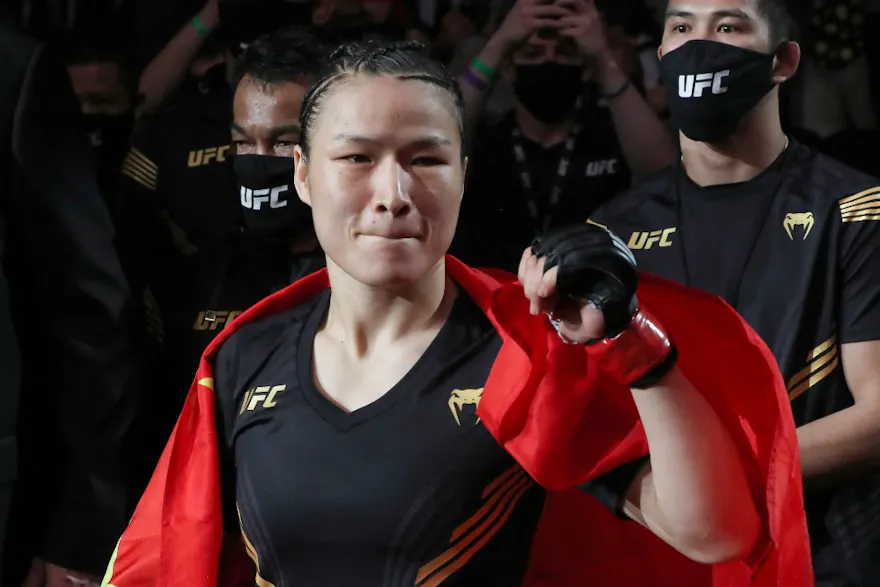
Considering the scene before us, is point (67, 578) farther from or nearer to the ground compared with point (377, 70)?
nearer to the ground

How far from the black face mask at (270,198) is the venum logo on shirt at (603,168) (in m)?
0.57

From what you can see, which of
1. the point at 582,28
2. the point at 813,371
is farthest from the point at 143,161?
the point at 813,371

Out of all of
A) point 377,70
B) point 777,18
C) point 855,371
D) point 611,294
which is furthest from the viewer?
point 777,18

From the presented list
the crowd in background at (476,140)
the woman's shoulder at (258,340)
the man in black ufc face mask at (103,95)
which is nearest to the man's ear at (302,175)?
the woman's shoulder at (258,340)

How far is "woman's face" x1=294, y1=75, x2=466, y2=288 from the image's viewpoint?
4.12 ft

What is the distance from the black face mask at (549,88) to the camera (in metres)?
2.22

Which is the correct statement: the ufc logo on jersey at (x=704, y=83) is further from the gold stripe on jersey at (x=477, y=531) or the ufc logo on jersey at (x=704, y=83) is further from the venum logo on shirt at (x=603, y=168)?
the gold stripe on jersey at (x=477, y=531)

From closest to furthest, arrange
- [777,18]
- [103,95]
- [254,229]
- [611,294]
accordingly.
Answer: [611,294] < [777,18] < [254,229] < [103,95]

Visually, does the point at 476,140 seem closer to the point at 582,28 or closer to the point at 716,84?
the point at 582,28

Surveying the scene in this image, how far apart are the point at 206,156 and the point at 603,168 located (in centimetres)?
77

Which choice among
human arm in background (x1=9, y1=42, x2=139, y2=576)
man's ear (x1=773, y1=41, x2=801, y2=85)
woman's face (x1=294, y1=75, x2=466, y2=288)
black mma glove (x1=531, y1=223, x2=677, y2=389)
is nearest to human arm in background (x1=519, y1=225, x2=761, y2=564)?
black mma glove (x1=531, y1=223, x2=677, y2=389)

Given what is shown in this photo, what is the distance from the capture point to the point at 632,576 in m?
1.35

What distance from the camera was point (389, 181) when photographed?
1251mm

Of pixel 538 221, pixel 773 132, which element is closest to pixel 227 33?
pixel 538 221
